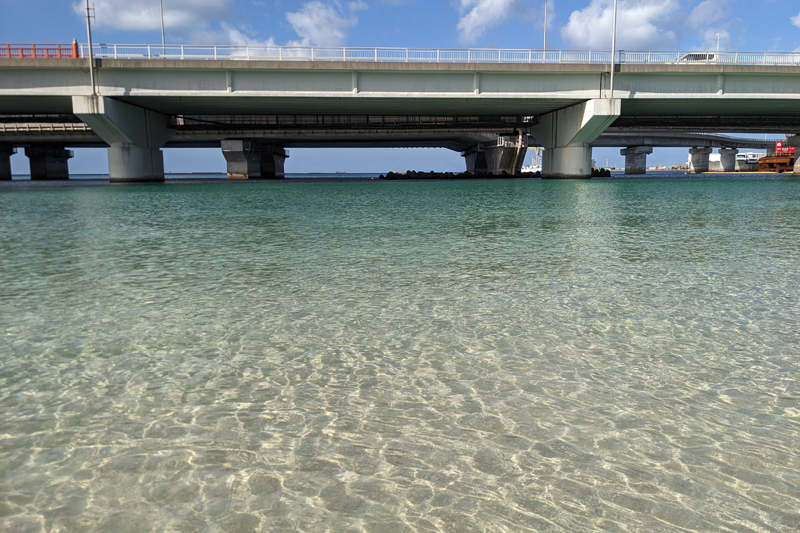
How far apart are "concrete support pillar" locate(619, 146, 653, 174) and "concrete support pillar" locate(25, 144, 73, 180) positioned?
323ft

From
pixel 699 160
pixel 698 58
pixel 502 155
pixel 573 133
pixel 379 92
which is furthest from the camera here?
pixel 699 160

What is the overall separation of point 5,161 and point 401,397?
100m

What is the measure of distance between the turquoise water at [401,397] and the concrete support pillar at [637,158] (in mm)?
104797

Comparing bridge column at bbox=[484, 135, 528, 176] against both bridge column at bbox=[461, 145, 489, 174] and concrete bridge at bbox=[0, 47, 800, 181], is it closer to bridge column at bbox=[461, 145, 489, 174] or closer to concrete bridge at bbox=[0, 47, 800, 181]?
bridge column at bbox=[461, 145, 489, 174]

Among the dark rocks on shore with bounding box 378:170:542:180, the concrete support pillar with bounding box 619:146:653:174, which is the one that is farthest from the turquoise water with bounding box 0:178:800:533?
the concrete support pillar with bounding box 619:146:653:174

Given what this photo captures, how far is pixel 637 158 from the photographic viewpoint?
107 meters

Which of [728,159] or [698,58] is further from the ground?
[698,58]

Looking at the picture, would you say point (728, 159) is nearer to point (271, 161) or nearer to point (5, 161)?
point (271, 161)

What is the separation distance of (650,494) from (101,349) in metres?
4.73

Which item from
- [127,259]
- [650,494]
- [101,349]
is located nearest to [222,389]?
[101,349]

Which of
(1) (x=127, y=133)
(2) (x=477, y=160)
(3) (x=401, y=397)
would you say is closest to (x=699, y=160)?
(2) (x=477, y=160)

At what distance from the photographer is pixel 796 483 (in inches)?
120

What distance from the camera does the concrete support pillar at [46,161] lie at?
8781cm

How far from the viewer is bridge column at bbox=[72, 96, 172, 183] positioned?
3972cm
